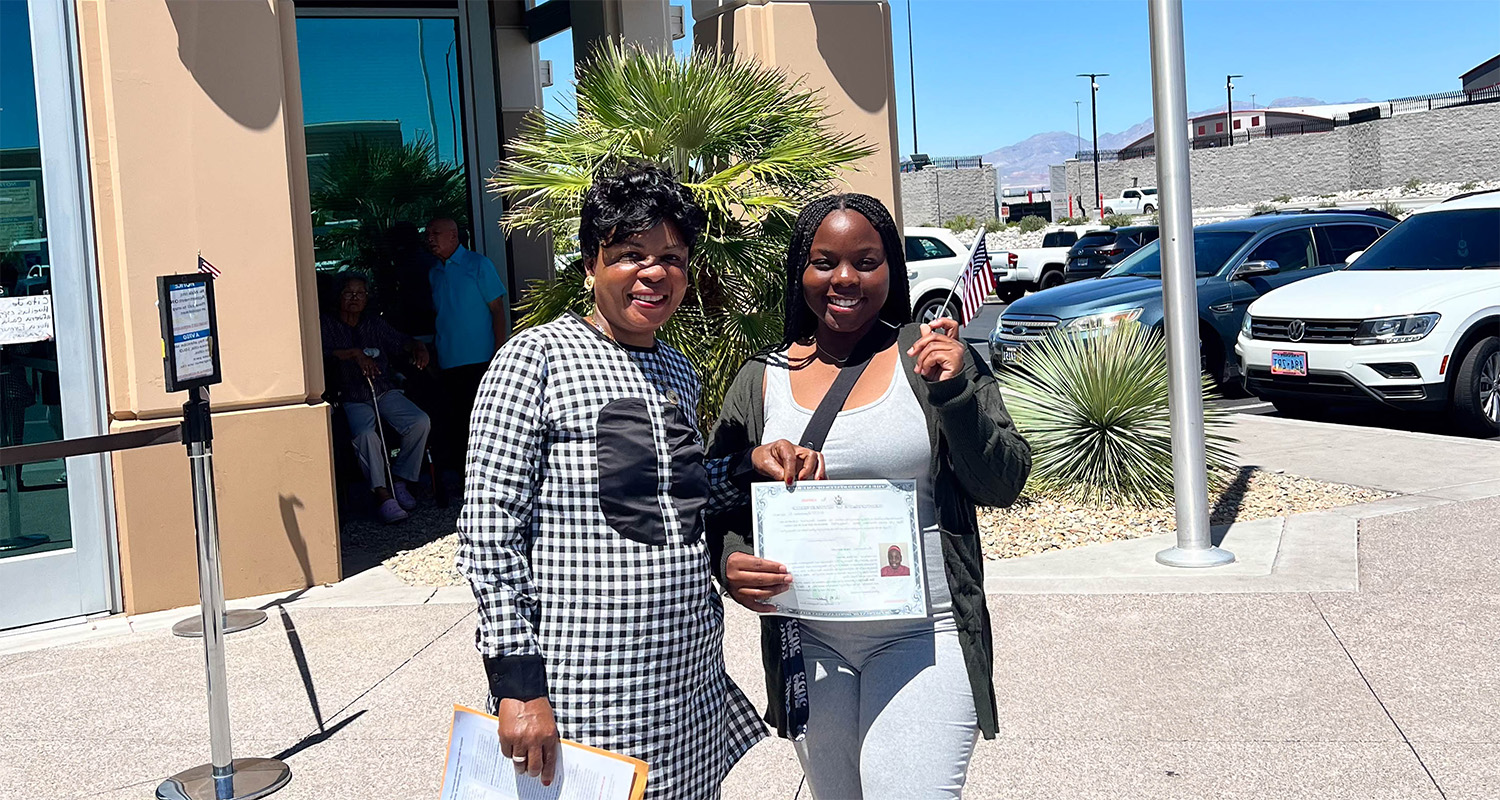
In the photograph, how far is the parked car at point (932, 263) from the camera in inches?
841

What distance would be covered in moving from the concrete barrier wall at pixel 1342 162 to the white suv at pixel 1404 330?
42.2 m

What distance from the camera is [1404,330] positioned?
10344mm

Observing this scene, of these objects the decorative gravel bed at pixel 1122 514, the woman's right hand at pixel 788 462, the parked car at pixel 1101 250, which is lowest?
the decorative gravel bed at pixel 1122 514

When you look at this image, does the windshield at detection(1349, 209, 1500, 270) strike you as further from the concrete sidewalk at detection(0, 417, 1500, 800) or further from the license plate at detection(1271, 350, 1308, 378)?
the concrete sidewalk at detection(0, 417, 1500, 800)

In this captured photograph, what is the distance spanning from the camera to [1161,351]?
8898 mm

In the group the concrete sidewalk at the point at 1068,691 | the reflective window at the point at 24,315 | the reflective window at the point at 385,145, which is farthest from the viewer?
the reflective window at the point at 385,145

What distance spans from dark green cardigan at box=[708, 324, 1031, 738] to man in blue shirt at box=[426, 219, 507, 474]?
6804 millimetres

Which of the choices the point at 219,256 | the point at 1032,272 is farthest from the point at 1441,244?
the point at 1032,272

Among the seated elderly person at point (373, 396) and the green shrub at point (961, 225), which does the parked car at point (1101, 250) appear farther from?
the green shrub at point (961, 225)

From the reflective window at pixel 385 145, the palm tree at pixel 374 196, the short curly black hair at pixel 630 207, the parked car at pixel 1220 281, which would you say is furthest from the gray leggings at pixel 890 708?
the parked car at pixel 1220 281

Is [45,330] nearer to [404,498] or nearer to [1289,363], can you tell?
[404,498]

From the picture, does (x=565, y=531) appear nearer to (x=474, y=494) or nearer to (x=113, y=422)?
(x=474, y=494)

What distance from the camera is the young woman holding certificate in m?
2.66

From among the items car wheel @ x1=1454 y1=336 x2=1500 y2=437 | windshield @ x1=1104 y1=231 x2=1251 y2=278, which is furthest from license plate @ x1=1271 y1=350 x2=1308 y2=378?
windshield @ x1=1104 y1=231 x2=1251 y2=278
